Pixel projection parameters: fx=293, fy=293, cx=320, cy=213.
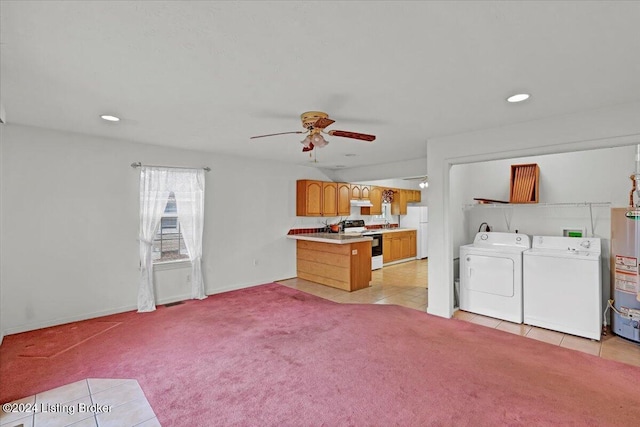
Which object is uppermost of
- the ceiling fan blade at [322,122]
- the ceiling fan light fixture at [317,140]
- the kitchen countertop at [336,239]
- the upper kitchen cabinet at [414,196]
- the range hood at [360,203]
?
the ceiling fan blade at [322,122]

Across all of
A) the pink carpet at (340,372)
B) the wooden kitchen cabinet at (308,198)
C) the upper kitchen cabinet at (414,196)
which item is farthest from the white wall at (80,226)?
the upper kitchen cabinet at (414,196)

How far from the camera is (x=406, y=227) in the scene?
28.8ft

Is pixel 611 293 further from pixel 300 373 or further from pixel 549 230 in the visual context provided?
pixel 300 373

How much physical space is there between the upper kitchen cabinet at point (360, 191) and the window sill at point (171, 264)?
4.21 metres

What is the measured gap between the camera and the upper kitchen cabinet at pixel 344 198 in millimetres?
6930

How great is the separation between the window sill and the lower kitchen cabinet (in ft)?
15.3

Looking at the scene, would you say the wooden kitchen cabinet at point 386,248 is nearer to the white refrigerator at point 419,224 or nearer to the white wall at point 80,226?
the white refrigerator at point 419,224

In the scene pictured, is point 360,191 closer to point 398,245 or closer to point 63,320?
point 398,245

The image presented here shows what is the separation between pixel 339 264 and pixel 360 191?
276cm

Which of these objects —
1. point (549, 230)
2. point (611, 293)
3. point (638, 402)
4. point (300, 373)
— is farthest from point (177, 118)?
point (611, 293)

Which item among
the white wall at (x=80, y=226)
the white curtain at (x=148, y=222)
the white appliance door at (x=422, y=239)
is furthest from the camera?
the white appliance door at (x=422, y=239)

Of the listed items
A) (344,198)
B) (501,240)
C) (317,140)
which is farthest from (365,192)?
(317,140)

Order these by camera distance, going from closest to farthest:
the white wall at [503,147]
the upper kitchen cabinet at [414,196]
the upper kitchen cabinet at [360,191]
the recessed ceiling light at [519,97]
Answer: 1. the recessed ceiling light at [519,97]
2. the white wall at [503,147]
3. the upper kitchen cabinet at [360,191]
4. the upper kitchen cabinet at [414,196]

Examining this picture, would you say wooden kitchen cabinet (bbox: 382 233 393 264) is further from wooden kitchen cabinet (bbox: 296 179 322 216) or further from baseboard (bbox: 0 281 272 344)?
baseboard (bbox: 0 281 272 344)
